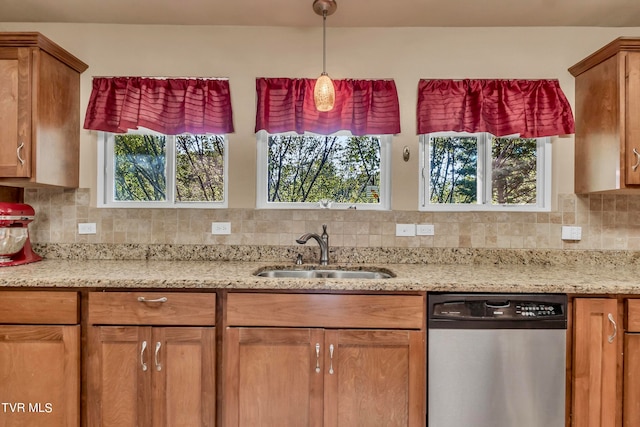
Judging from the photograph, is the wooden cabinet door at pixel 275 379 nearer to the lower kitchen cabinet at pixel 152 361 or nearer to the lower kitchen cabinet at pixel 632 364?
the lower kitchen cabinet at pixel 152 361

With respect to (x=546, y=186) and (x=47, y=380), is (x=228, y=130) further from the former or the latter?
(x=546, y=186)

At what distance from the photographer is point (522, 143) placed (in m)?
2.31

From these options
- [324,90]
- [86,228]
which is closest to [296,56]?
[324,90]

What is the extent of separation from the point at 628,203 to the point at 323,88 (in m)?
2.15

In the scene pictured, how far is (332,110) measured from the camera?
219cm

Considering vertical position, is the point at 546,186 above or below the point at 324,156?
below

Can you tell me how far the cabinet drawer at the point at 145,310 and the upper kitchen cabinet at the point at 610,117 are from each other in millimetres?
2310

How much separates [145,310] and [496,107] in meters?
2.35

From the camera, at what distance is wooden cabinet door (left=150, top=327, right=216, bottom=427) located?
5.19 feet

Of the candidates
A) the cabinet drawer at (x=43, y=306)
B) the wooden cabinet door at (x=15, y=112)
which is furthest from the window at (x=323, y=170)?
the wooden cabinet door at (x=15, y=112)

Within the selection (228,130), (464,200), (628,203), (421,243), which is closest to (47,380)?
(228,130)

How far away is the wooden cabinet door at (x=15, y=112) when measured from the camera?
187cm

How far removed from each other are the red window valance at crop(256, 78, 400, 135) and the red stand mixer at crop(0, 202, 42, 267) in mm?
1450

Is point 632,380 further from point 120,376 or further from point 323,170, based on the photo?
point 120,376
